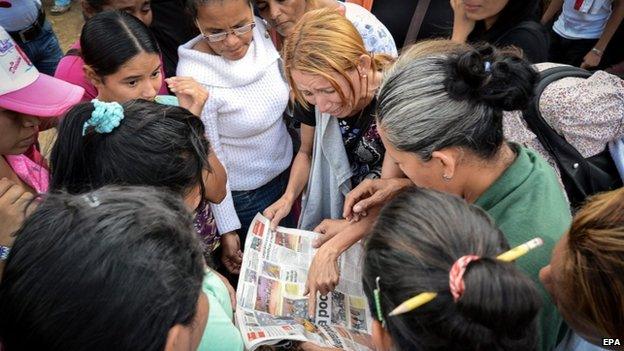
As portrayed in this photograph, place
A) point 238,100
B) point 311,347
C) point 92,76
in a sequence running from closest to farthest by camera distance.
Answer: point 311,347 → point 92,76 → point 238,100

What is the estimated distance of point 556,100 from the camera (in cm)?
152

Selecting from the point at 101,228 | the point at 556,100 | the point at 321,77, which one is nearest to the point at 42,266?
the point at 101,228

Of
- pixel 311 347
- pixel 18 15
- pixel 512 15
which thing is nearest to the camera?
pixel 311 347

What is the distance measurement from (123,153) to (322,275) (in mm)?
742

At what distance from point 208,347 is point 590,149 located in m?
1.32

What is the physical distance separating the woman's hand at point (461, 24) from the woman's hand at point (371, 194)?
976 millimetres

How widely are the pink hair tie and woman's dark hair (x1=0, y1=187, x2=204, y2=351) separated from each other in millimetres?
489

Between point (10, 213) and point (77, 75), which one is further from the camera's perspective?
point (77, 75)

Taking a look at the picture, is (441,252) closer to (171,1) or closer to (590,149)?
(590,149)

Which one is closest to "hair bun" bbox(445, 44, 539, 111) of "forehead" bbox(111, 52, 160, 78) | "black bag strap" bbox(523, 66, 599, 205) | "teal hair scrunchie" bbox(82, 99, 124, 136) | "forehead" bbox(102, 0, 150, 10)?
"black bag strap" bbox(523, 66, 599, 205)

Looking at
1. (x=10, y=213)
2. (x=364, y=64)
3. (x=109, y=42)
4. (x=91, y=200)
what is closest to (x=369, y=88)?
(x=364, y=64)

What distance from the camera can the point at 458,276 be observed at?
2.68ft

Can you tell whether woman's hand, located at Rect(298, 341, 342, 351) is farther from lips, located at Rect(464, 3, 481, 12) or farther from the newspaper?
lips, located at Rect(464, 3, 481, 12)

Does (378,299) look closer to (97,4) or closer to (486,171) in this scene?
(486,171)
